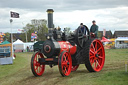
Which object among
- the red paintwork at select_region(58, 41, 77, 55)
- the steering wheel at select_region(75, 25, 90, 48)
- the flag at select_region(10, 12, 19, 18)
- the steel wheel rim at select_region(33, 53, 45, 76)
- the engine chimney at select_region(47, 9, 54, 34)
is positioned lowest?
the steel wheel rim at select_region(33, 53, 45, 76)

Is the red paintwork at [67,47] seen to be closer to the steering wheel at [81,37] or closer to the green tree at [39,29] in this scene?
the steering wheel at [81,37]

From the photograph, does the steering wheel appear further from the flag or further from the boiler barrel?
the flag

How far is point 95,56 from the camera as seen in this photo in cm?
955

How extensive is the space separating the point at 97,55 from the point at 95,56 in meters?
0.15

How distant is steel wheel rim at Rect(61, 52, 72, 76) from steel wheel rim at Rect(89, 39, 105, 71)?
1.18 meters

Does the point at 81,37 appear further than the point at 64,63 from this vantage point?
Yes

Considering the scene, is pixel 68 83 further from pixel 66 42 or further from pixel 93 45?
pixel 93 45

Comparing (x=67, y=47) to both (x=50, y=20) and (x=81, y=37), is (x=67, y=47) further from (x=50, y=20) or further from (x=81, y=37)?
(x=50, y=20)

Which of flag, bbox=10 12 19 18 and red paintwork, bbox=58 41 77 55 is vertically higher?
flag, bbox=10 12 19 18

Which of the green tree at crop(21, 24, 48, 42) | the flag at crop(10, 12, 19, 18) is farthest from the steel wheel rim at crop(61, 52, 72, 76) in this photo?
the green tree at crop(21, 24, 48, 42)

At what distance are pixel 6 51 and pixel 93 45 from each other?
11.1 meters

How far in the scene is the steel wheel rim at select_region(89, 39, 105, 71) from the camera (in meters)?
9.37

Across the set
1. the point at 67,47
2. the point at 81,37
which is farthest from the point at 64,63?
the point at 81,37

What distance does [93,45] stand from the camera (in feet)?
32.5
